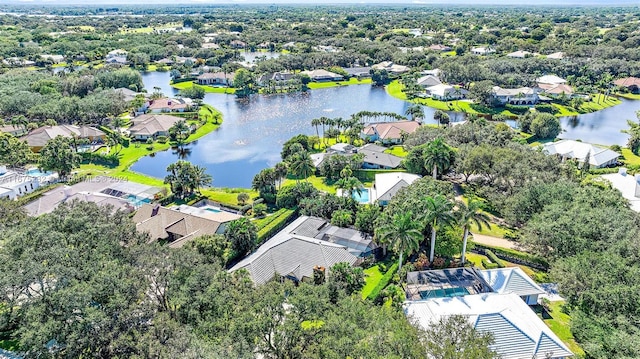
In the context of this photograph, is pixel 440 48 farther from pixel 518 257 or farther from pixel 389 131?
pixel 518 257

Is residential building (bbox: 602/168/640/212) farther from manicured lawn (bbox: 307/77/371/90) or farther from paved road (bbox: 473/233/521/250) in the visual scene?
manicured lawn (bbox: 307/77/371/90)

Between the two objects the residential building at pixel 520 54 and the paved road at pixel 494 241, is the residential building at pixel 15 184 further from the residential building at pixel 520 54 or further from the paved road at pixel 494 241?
the residential building at pixel 520 54

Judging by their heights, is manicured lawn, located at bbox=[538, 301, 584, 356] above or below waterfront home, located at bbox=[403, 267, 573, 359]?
below

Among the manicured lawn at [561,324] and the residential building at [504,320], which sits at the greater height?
the residential building at [504,320]

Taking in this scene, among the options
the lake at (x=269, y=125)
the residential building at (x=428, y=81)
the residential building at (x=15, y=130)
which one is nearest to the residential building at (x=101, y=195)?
the lake at (x=269, y=125)

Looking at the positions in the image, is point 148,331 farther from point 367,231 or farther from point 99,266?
point 367,231

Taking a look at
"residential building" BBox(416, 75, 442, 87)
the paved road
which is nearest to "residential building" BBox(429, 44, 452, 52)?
"residential building" BBox(416, 75, 442, 87)
